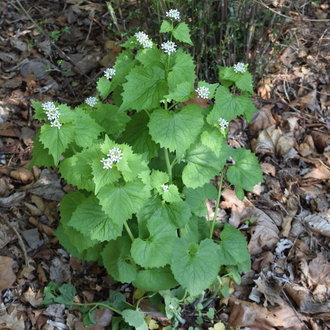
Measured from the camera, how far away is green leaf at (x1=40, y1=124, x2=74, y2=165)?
1977mm

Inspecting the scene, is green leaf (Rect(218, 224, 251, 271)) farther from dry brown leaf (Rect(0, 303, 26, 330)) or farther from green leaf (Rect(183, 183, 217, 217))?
dry brown leaf (Rect(0, 303, 26, 330))

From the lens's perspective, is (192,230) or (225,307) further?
(225,307)

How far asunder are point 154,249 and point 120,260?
0.86 feet

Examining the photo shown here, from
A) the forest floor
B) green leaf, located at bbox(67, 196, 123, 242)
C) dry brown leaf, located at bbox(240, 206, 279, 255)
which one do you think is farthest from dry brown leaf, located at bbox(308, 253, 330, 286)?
green leaf, located at bbox(67, 196, 123, 242)

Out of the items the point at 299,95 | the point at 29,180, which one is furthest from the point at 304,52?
the point at 29,180

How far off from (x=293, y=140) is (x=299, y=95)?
0.63 metres

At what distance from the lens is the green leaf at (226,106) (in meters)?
2.19

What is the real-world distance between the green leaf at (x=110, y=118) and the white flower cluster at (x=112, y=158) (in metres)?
0.41

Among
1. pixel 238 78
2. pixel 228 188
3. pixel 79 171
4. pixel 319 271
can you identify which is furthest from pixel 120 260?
pixel 319 271

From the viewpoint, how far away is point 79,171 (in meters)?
2.02

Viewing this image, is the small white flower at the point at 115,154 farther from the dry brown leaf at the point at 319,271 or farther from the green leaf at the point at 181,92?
the dry brown leaf at the point at 319,271

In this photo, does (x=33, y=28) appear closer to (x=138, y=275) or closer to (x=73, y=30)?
(x=73, y=30)

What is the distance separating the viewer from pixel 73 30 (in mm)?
4512

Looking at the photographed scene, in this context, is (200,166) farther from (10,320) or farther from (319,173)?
(319,173)
